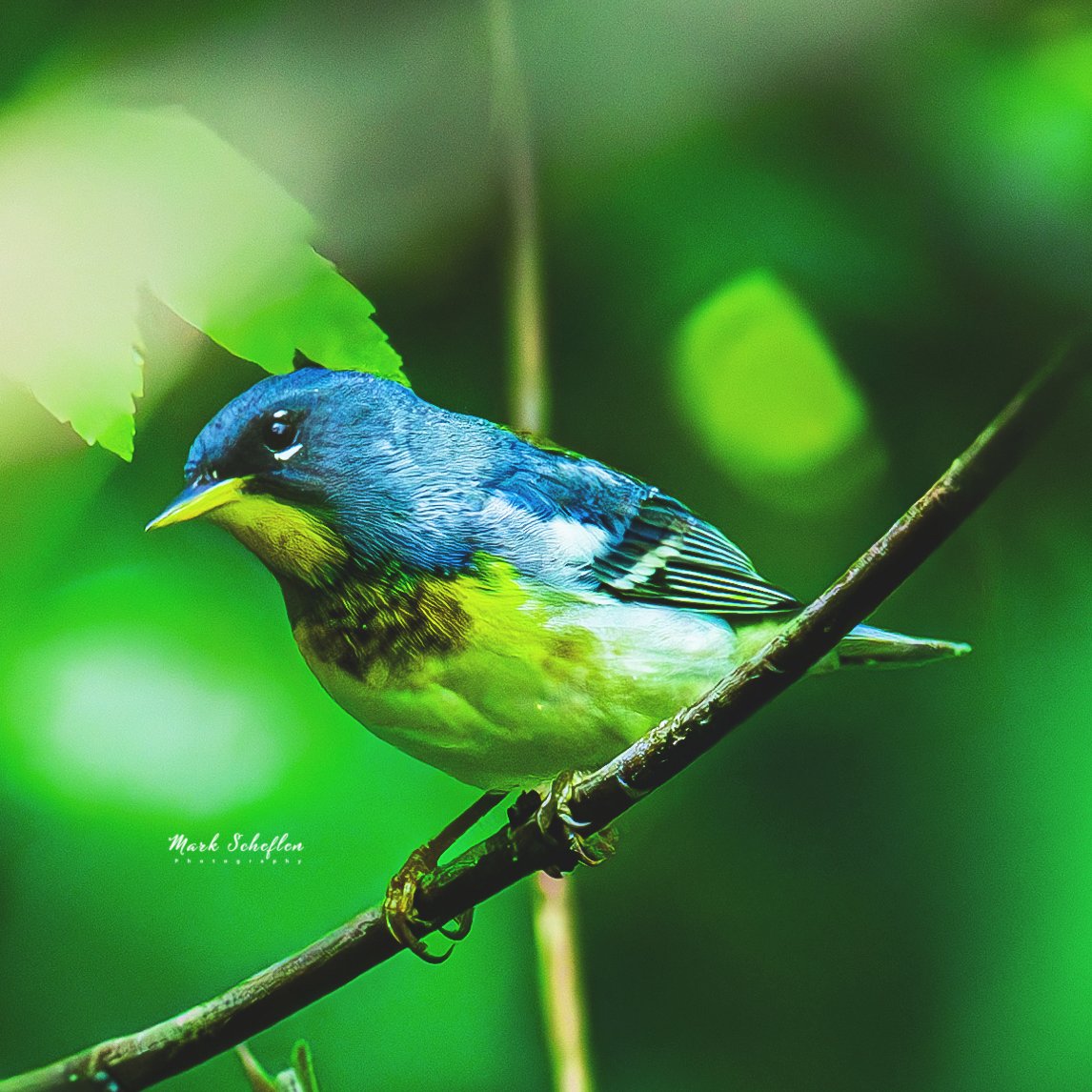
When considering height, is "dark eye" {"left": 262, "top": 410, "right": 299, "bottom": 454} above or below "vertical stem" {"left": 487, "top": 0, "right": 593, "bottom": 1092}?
below

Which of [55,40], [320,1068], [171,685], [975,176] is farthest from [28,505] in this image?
[975,176]

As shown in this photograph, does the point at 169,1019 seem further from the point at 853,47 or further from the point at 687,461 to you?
the point at 853,47

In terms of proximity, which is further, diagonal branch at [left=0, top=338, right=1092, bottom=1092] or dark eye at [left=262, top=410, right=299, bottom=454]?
dark eye at [left=262, top=410, right=299, bottom=454]

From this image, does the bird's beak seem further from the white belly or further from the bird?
the white belly

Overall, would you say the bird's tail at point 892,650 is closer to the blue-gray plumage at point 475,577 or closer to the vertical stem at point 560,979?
the blue-gray plumage at point 475,577

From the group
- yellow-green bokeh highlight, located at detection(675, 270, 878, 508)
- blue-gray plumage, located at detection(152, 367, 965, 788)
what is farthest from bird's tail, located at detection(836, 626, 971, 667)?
yellow-green bokeh highlight, located at detection(675, 270, 878, 508)

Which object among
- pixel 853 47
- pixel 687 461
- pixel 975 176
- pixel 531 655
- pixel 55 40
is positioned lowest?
pixel 531 655

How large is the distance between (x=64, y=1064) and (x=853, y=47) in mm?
1050

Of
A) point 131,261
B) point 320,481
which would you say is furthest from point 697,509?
point 131,261

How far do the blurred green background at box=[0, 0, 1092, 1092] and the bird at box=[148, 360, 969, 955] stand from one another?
0.06 m

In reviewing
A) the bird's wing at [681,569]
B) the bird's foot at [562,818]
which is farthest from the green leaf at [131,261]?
the bird's foot at [562,818]

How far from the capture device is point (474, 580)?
0.80 meters

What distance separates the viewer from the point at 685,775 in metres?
0.90

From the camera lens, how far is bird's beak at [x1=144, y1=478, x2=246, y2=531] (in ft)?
2.71
